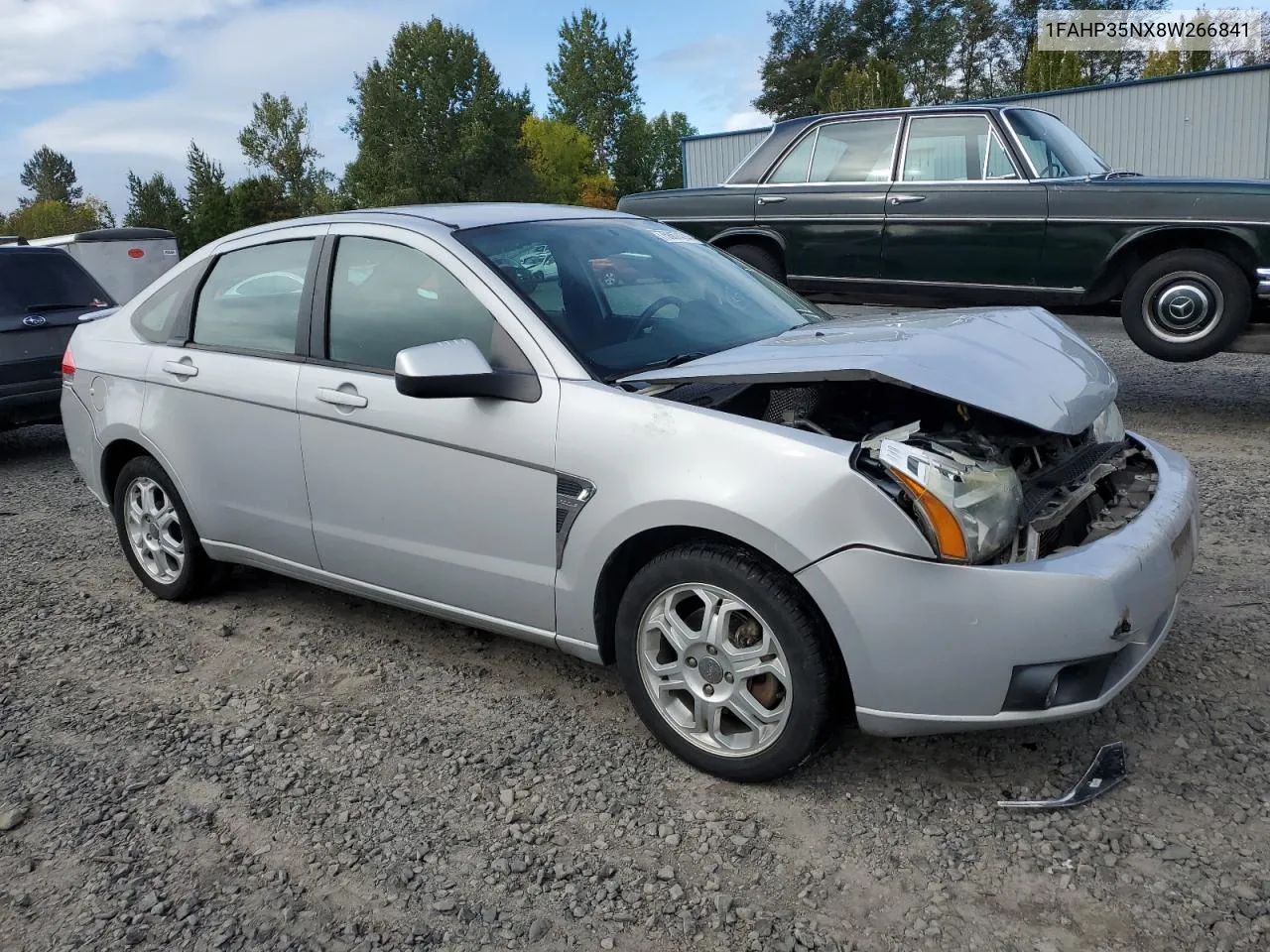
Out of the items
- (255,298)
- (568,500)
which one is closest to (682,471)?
(568,500)

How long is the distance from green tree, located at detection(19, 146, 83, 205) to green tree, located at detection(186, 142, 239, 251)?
6396 cm

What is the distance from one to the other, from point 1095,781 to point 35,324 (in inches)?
317

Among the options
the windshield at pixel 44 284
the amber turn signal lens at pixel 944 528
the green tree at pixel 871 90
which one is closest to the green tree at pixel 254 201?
the green tree at pixel 871 90

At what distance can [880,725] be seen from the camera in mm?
2695

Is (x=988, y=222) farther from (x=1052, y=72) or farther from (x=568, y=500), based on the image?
(x=1052, y=72)

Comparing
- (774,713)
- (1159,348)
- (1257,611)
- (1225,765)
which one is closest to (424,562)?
(774,713)

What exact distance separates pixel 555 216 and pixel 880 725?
2269 millimetres

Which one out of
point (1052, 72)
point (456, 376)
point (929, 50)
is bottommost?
point (456, 376)

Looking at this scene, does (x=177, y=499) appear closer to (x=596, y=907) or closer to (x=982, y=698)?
(x=596, y=907)

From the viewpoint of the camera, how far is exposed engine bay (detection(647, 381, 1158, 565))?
2.60m

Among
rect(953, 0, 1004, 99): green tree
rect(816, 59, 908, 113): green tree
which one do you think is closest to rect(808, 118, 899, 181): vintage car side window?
rect(816, 59, 908, 113): green tree

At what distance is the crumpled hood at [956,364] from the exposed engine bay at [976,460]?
0.27ft

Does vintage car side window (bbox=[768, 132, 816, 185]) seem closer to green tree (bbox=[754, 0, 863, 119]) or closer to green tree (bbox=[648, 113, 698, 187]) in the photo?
green tree (bbox=[754, 0, 863, 119])

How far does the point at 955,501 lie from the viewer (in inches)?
101
